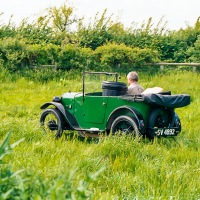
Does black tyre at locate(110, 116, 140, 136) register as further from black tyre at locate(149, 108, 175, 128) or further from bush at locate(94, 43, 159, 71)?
bush at locate(94, 43, 159, 71)

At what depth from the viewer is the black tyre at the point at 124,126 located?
676cm

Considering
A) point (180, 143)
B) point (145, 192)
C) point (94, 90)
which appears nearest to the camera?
point (145, 192)

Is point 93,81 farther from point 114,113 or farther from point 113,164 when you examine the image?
point 113,164

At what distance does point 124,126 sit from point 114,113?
0.26 m

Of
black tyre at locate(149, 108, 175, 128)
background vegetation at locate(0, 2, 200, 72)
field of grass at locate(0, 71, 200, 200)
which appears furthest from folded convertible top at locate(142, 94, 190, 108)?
background vegetation at locate(0, 2, 200, 72)

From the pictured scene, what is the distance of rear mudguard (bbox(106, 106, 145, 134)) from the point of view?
674cm

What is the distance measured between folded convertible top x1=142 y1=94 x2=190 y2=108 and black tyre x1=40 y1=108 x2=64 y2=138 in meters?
1.65

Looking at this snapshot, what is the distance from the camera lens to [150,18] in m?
20.1

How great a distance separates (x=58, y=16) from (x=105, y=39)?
944cm

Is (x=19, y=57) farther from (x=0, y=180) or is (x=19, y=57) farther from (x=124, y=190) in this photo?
(x=0, y=180)

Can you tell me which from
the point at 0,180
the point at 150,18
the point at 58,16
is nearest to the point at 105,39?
the point at 150,18

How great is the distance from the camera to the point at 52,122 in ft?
26.3

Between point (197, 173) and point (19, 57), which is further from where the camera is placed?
point (19, 57)

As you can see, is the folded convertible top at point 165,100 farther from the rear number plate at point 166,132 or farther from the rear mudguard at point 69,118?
the rear mudguard at point 69,118
